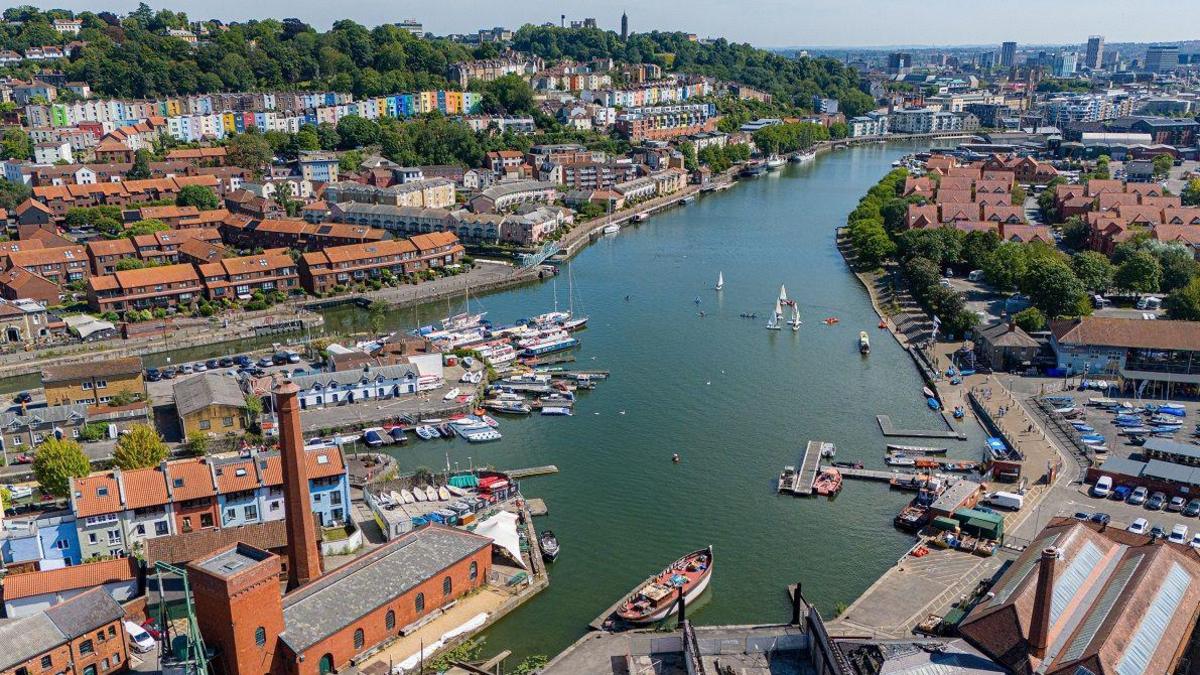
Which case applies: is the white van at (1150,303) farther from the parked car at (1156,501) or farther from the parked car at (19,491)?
the parked car at (19,491)

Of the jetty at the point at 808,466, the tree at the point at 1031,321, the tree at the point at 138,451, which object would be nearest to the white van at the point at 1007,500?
the jetty at the point at 808,466

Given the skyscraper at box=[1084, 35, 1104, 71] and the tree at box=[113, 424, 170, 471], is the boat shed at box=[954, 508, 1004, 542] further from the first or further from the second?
the skyscraper at box=[1084, 35, 1104, 71]

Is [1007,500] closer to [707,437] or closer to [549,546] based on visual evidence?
[707,437]

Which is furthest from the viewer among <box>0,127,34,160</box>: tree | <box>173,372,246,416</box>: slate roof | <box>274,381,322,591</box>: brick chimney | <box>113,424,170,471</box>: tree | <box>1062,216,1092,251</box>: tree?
<box>0,127,34,160</box>: tree

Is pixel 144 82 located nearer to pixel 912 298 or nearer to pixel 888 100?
pixel 912 298

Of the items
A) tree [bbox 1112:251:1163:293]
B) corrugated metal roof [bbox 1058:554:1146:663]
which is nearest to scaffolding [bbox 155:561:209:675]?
corrugated metal roof [bbox 1058:554:1146:663]

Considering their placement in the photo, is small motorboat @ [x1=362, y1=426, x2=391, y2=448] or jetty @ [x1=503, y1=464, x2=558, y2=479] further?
small motorboat @ [x1=362, y1=426, x2=391, y2=448]

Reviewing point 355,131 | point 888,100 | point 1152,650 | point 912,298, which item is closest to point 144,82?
point 355,131
